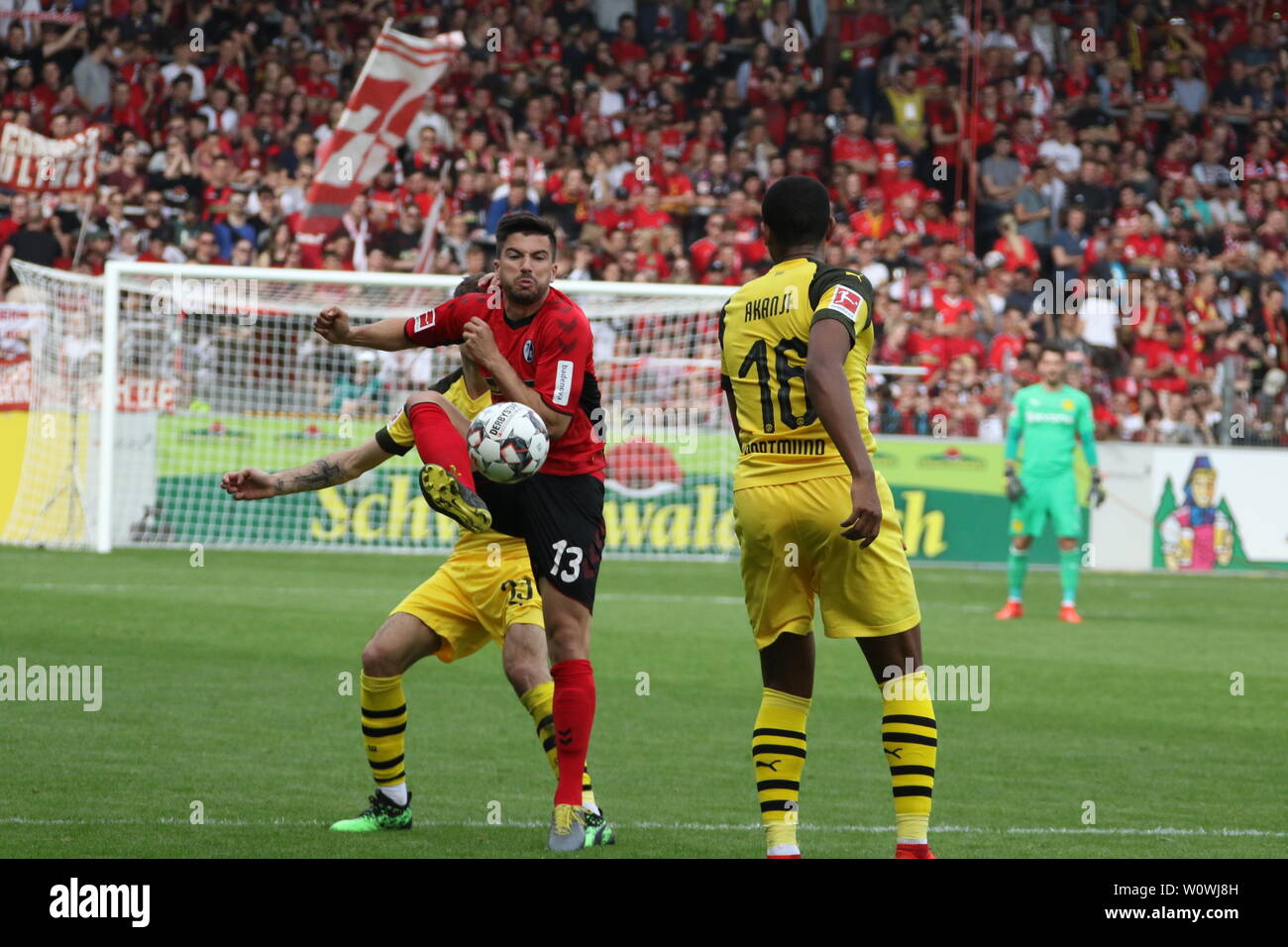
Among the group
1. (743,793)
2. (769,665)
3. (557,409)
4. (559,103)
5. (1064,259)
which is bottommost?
(743,793)

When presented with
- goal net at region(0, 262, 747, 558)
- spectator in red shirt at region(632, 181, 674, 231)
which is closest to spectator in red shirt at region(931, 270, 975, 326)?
goal net at region(0, 262, 747, 558)

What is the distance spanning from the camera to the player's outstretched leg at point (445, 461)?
600cm

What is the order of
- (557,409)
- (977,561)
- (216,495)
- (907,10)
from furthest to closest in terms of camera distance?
(907,10)
(977,561)
(216,495)
(557,409)

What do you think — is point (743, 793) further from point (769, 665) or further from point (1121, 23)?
point (1121, 23)

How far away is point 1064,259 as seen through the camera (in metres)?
24.7

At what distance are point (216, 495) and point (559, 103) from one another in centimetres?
883

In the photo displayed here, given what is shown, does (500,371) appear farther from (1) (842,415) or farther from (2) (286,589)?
(2) (286,589)

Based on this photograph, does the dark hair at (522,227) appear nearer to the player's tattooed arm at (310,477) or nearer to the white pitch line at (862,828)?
the player's tattooed arm at (310,477)

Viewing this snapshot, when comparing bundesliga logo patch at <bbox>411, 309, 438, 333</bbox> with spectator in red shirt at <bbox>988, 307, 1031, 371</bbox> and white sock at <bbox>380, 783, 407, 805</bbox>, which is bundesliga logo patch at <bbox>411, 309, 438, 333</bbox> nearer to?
white sock at <bbox>380, 783, 407, 805</bbox>

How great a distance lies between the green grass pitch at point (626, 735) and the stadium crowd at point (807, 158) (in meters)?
6.54

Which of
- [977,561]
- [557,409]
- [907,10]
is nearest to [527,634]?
[557,409]

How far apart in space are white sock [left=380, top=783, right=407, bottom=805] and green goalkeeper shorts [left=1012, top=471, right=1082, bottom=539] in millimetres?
10248

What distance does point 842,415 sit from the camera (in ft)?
17.9

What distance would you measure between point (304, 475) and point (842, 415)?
2.20 m
